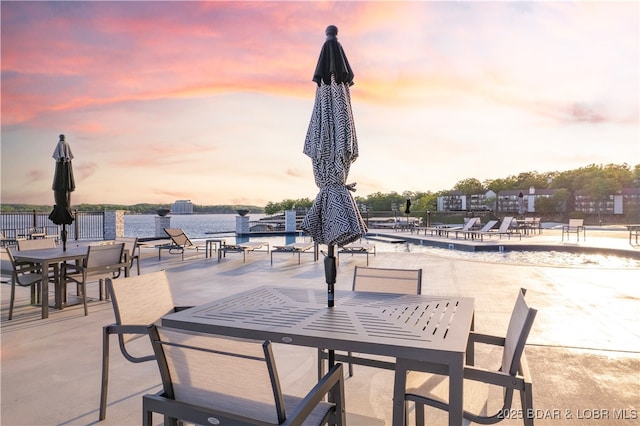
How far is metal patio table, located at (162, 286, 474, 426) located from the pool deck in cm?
63

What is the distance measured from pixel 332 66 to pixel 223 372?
1.57 m

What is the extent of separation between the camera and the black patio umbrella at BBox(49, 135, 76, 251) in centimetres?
507

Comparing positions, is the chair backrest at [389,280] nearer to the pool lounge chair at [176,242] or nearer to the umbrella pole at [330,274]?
the umbrella pole at [330,274]

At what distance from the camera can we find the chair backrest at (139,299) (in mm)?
2092

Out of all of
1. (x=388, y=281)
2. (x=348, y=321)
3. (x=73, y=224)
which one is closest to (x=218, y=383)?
(x=348, y=321)

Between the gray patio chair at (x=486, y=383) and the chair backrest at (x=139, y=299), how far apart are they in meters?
1.60

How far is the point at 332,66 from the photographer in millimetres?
1954

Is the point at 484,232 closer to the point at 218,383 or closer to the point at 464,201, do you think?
the point at 218,383

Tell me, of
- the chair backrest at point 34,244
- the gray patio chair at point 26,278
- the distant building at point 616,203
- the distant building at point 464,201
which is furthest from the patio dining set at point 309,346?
the distant building at point 464,201

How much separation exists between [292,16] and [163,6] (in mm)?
3196

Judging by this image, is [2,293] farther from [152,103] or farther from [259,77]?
[152,103]

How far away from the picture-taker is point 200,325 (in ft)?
5.31

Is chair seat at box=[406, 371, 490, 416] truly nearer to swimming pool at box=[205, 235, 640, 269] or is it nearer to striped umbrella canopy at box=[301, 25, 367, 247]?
striped umbrella canopy at box=[301, 25, 367, 247]

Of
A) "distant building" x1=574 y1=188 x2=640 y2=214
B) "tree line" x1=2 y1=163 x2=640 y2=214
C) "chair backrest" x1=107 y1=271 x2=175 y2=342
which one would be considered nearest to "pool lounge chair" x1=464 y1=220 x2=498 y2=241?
"tree line" x1=2 y1=163 x2=640 y2=214
